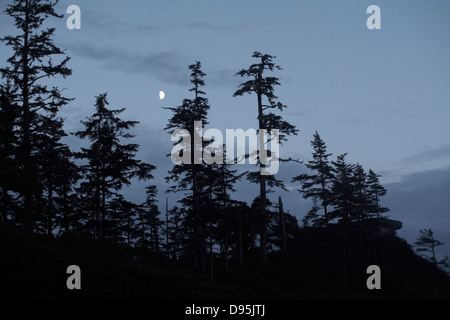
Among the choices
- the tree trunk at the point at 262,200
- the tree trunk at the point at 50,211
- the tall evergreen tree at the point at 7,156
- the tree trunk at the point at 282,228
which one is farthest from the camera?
the tree trunk at the point at 282,228

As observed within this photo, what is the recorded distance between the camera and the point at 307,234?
1897 inches

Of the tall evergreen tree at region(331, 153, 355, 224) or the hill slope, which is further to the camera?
the tall evergreen tree at region(331, 153, 355, 224)

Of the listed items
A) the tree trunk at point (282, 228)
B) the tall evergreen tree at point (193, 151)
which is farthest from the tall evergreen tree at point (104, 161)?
the tree trunk at point (282, 228)

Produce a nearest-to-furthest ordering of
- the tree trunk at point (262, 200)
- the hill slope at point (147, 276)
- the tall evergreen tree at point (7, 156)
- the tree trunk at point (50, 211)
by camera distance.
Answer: the hill slope at point (147, 276), the tall evergreen tree at point (7, 156), the tree trunk at point (50, 211), the tree trunk at point (262, 200)

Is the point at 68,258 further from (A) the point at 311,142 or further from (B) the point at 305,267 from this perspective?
(A) the point at 311,142

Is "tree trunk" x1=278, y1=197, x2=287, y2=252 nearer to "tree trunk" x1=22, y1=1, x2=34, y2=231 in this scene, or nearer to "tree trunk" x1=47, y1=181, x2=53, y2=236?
"tree trunk" x1=47, y1=181, x2=53, y2=236

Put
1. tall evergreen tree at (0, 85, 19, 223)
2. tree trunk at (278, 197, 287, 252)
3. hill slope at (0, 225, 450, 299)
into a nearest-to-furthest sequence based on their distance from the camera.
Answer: hill slope at (0, 225, 450, 299) < tall evergreen tree at (0, 85, 19, 223) < tree trunk at (278, 197, 287, 252)

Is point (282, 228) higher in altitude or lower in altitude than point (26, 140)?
lower

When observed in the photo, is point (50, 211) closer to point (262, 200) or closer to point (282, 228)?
point (262, 200)

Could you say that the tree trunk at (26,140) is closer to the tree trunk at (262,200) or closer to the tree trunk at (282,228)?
the tree trunk at (262,200)

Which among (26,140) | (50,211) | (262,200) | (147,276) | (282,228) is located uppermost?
(26,140)

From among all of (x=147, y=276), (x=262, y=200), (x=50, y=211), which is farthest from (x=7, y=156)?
(x=262, y=200)

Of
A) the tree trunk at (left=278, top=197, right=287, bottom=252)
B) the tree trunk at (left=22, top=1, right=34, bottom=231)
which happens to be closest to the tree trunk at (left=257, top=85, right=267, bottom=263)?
the tree trunk at (left=278, top=197, right=287, bottom=252)
